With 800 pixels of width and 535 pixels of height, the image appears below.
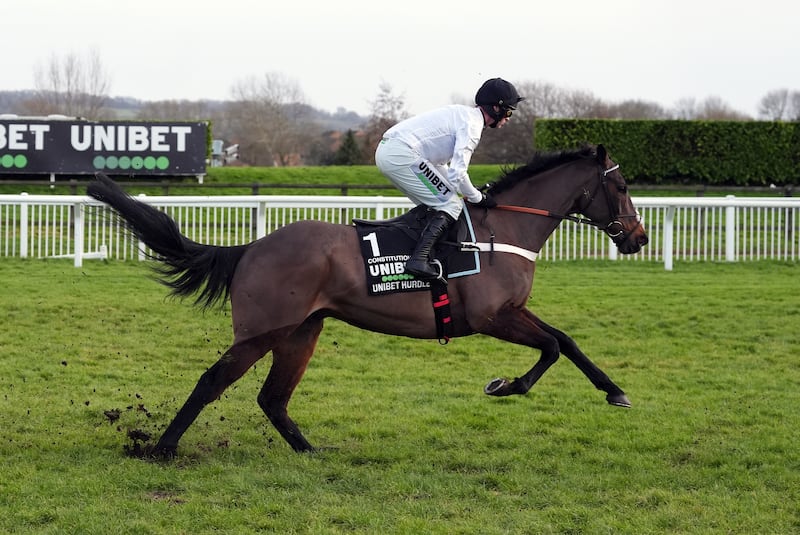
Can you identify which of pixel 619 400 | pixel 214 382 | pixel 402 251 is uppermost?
pixel 402 251

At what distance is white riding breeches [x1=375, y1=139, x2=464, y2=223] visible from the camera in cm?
565

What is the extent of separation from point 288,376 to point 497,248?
150 centimetres

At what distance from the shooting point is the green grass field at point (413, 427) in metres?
4.57

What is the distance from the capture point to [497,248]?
5746mm

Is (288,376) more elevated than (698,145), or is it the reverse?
(698,145)

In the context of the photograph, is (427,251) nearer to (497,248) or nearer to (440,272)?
(440,272)

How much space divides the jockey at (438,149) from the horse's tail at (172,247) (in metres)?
1.06

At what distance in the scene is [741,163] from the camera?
2520 centimetres

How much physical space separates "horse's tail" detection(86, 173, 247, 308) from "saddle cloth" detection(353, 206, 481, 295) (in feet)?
2.50

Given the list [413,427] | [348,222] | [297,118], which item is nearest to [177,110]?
[297,118]

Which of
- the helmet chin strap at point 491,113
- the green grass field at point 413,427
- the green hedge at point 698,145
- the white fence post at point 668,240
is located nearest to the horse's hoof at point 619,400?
the green grass field at point 413,427

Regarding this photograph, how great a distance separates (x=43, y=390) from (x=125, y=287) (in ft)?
13.2

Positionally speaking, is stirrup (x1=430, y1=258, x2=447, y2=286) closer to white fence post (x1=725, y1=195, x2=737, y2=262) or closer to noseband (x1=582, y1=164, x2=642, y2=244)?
noseband (x1=582, y1=164, x2=642, y2=244)

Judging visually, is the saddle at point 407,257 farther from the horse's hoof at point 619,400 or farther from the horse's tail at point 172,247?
the horse's hoof at point 619,400
